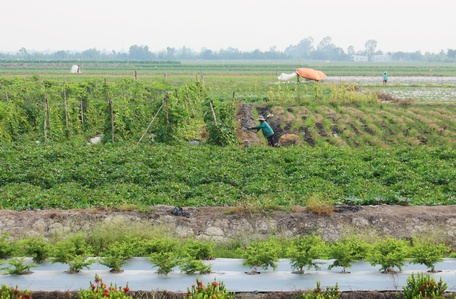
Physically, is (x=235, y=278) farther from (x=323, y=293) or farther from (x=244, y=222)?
(x=244, y=222)

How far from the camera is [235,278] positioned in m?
8.59

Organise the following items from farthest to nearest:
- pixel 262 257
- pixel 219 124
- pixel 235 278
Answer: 1. pixel 219 124
2. pixel 262 257
3. pixel 235 278

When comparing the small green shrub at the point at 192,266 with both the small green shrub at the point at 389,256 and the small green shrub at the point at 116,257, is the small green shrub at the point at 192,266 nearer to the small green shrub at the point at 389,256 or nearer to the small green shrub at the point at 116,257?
the small green shrub at the point at 116,257

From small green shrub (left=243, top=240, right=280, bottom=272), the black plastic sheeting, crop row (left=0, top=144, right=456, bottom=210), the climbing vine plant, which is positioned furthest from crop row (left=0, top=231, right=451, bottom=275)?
the climbing vine plant

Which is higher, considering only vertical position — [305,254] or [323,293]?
[305,254]

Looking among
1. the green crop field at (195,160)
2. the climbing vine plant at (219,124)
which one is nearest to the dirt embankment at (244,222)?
the green crop field at (195,160)

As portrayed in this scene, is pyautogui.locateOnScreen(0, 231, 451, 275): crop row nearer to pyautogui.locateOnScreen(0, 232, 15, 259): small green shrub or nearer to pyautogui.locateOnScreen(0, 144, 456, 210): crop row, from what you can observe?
pyautogui.locateOnScreen(0, 232, 15, 259): small green shrub

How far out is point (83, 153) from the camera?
17.1 m

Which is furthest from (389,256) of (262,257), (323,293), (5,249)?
(5,249)

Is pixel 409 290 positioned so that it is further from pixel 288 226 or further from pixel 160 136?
pixel 160 136

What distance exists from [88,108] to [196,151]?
9.41m

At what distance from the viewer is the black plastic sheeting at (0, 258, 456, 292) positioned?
836 centimetres

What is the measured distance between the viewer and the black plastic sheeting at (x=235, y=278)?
8.36 m

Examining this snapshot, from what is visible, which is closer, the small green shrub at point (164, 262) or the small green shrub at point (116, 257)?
the small green shrub at point (164, 262)
